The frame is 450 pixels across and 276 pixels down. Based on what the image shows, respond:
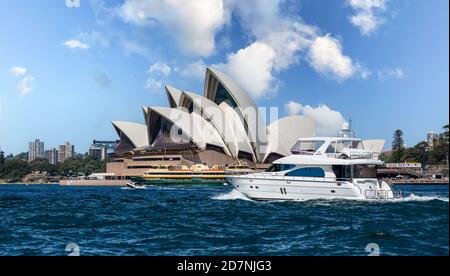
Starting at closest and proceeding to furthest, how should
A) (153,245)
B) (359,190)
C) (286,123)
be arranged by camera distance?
(153,245) < (359,190) < (286,123)

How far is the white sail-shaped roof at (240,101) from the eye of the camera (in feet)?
219

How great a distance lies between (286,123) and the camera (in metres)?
67.9

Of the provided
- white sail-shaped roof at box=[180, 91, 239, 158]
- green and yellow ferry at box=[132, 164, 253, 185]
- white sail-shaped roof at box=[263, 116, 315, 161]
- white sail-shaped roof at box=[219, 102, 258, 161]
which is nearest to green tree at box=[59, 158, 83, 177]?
green and yellow ferry at box=[132, 164, 253, 185]

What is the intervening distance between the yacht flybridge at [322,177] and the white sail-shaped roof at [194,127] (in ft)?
150

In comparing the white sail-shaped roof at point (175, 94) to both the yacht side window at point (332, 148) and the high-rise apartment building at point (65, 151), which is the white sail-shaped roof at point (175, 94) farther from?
the high-rise apartment building at point (65, 151)

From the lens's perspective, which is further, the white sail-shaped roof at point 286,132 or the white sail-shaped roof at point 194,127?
the white sail-shaped roof at point 194,127

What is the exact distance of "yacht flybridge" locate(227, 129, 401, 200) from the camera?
21.0m

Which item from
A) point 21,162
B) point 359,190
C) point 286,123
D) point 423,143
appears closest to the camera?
point 359,190

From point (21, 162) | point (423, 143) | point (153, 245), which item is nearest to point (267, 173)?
point (153, 245)

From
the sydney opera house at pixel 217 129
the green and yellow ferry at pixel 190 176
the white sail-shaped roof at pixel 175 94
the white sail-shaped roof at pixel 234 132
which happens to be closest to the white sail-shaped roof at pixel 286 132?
the sydney opera house at pixel 217 129

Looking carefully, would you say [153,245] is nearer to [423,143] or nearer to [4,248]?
[4,248]

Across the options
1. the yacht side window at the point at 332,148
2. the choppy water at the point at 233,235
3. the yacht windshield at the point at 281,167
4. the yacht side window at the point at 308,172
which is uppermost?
the yacht side window at the point at 332,148

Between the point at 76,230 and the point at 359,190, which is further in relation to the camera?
the point at 359,190
